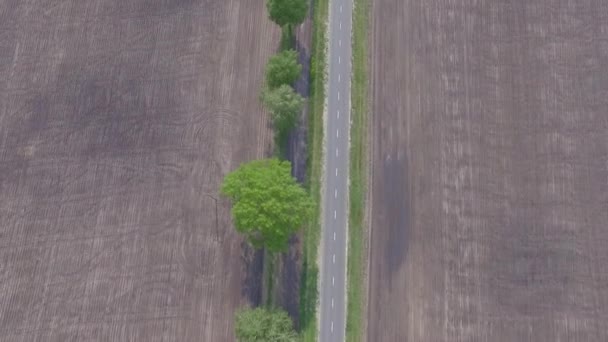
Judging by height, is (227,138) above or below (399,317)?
above

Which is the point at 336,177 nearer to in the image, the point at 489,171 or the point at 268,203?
the point at 268,203

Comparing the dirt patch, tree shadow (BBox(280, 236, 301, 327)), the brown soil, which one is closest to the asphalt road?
tree shadow (BBox(280, 236, 301, 327))

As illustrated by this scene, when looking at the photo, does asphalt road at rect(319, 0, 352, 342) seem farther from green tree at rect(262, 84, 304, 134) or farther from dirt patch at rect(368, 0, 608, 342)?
green tree at rect(262, 84, 304, 134)

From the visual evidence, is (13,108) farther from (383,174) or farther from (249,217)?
(383,174)

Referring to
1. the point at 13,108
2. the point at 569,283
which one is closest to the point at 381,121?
the point at 569,283

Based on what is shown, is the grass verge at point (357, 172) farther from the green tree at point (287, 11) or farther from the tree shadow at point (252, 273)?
Result: the tree shadow at point (252, 273)
